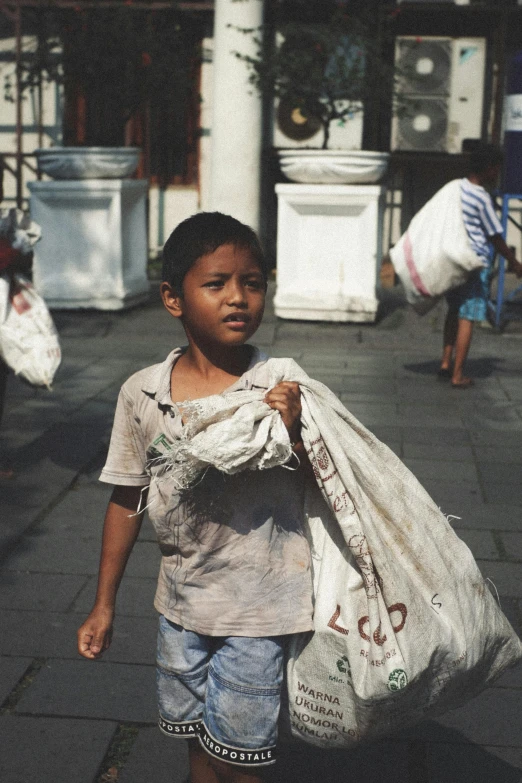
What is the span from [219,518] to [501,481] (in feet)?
11.1

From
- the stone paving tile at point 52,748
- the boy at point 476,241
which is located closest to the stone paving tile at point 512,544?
the stone paving tile at point 52,748

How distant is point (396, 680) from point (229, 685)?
339 millimetres

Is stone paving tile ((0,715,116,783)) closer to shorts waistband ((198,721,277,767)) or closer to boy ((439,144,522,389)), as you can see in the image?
shorts waistband ((198,721,277,767))

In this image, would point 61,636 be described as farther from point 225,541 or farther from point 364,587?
point 364,587

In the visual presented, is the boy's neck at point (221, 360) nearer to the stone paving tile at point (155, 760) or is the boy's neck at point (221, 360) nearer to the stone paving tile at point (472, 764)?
the stone paving tile at point (155, 760)

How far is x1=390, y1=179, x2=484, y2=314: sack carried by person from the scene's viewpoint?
7316 millimetres

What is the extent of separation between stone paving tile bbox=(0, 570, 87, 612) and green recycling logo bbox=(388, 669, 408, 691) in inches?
76.0

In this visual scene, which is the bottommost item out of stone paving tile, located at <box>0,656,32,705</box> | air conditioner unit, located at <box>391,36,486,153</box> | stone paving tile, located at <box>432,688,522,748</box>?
stone paving tile, located at <box>0,656,32,705</box>

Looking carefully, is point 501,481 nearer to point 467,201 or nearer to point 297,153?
point 467,201

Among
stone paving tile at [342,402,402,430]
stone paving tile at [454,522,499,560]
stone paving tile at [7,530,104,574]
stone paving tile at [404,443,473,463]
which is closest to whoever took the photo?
stone paving tile at [7,530,104,574]

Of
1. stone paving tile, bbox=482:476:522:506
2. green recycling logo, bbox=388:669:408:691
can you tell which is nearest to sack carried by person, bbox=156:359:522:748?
green recycling logo, bbox=388:669:408:691

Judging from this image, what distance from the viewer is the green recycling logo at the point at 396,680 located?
6.88 ft

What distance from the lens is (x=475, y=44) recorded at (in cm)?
1352

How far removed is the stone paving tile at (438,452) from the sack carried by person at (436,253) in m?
1.80
